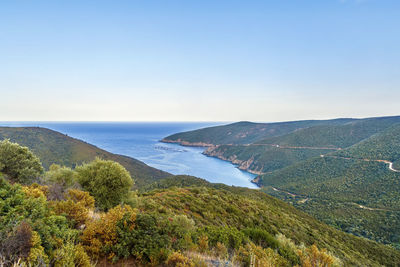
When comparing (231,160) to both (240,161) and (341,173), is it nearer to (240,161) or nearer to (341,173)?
(240,161)

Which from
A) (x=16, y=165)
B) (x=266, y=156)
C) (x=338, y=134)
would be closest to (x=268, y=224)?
(x=16, y=165)

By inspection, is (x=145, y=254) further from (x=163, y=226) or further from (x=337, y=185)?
(x=337, y=185)

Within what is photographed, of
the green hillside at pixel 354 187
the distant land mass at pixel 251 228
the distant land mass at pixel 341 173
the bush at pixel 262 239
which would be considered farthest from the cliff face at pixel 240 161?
A: the bush at pixel 262 239

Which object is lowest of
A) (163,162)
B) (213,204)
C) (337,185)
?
(163,162)

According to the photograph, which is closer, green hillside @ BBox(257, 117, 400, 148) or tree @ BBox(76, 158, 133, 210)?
tree @ BBox(76, 158, 133, 210)

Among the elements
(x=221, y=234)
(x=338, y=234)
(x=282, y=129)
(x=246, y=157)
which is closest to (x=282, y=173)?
(x=246, y=157)

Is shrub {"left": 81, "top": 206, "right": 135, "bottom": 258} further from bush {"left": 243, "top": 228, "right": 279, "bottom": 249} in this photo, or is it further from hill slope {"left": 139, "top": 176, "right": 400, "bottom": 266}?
hill slope {"left": 139, "top": 176, "right": 400, "bottom": 266}

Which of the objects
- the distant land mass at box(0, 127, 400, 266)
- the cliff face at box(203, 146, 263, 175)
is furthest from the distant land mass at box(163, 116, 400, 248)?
the distant land mass at box(0, 127, 400, 266)
